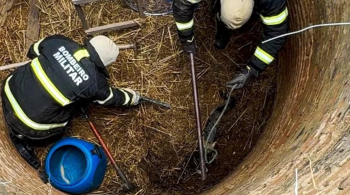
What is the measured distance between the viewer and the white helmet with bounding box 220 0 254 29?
99.5 inches

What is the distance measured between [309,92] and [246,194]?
25.3 inches

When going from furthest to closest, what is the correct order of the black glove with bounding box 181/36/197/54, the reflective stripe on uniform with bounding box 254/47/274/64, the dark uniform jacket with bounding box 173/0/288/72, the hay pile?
the hay pile, the black glove with bounding box 181/36/197/54, the reflective stripe on uniform with bounding box 254/47/274/64, the dark uniform jacket with bounding box 173/0/288/72

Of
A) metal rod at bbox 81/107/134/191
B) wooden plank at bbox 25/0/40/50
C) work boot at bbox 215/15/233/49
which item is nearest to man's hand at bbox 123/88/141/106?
metal rod at bbox 81/107/134/191

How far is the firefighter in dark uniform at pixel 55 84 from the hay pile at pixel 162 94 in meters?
0.40

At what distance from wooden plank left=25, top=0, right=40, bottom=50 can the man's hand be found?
79 centimetres

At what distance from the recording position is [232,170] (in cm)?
313

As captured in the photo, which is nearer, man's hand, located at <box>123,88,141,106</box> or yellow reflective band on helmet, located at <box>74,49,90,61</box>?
yellow reflective band on helmet, located at <box>74,49,90,61</box>

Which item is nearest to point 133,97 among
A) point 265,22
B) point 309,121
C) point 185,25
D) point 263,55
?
point 185,25

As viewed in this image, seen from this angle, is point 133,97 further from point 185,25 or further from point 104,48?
point 185,25

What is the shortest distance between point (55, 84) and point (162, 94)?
0.89 meters

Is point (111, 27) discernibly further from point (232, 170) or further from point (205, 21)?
point (232, 170)

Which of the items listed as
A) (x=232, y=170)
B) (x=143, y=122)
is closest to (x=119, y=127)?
(x=143, y=122)

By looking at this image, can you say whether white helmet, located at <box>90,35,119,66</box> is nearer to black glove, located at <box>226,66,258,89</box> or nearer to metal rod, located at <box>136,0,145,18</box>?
metal rod, located at <box>136,0,145,18</box>

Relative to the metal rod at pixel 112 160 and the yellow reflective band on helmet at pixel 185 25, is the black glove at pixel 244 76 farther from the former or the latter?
the metal rod at pixel 112 160
